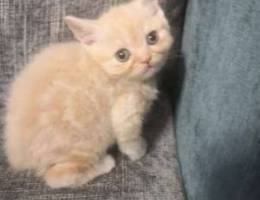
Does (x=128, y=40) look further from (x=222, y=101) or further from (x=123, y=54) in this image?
(x=222, y=101)

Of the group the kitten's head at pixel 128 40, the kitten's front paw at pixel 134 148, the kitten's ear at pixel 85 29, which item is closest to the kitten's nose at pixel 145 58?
the kitten's head at pixel 128 40

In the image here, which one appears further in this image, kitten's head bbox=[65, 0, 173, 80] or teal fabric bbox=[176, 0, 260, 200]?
kitten's head bbox=[65, 0, 173, 80]

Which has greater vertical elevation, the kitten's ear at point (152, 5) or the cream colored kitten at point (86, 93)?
the kitten's ear at point (152, 5)

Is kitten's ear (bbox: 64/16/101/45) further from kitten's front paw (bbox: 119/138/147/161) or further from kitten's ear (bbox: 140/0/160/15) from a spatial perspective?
kitten's front paw (bbox: 119/138/147/161)

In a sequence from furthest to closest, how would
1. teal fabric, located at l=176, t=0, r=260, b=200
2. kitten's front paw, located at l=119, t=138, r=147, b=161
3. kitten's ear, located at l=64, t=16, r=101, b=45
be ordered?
kitten's front paw, located at l=119, t=138, r=147, b=161
kitten's ear, located at l=64, t=16, r=101, b=45
teal fabric, located at l=176, t=0, r=260, b=200

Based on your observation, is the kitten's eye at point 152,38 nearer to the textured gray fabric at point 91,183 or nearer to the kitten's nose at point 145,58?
the kitten's nose at point 145,58

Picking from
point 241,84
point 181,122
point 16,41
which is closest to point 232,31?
point 241,84

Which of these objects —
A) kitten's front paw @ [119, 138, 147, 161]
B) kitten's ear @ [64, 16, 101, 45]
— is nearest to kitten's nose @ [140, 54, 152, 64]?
kitten's ear @ [64, 16, 101, 45]

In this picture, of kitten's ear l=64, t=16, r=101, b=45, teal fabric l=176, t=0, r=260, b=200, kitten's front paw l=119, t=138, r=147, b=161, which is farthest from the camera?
kitten's front paw l=119, t=138, r=147, b=161
